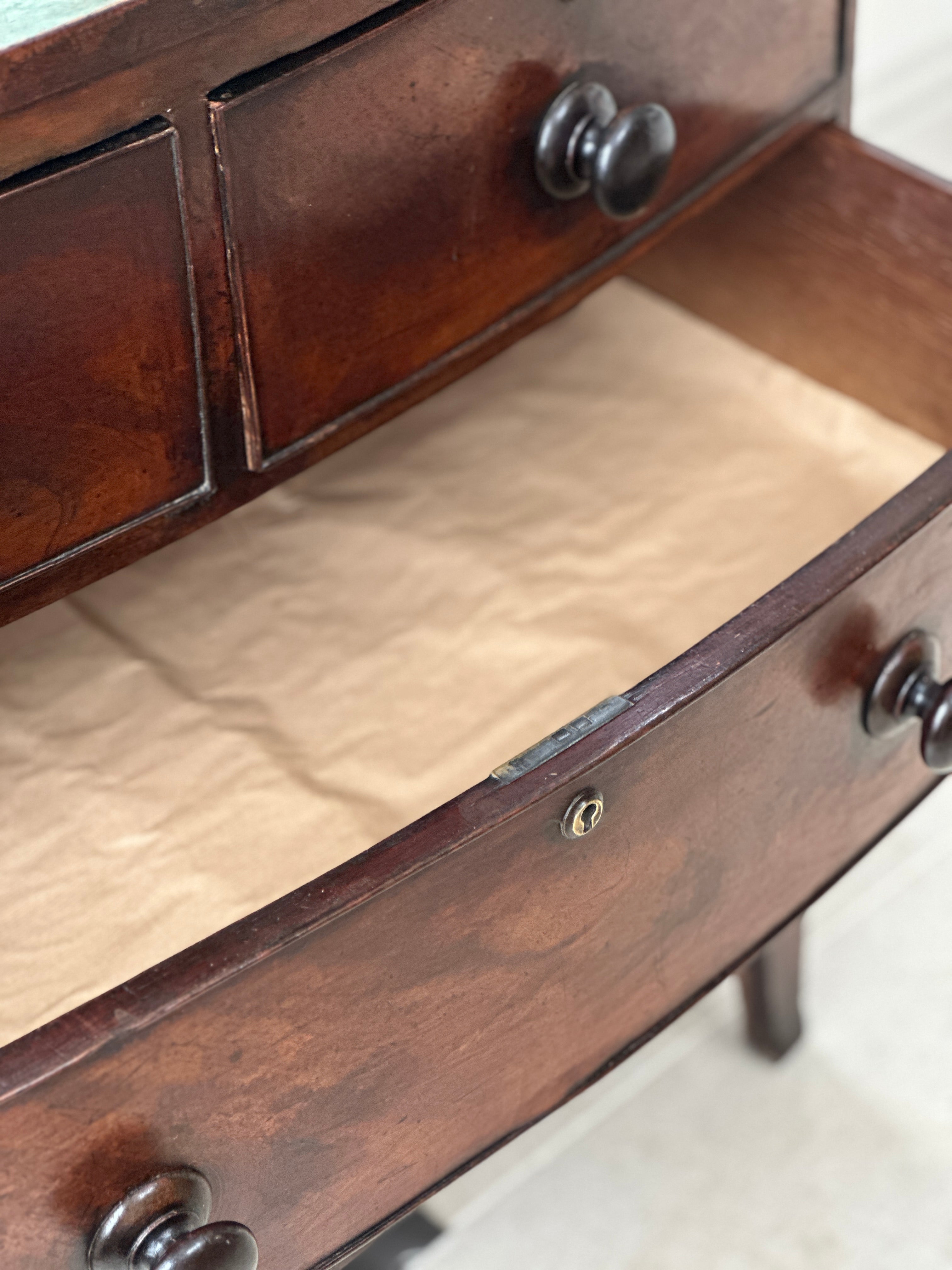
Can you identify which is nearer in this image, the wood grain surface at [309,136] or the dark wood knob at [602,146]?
the wood grain surface at [309,136]

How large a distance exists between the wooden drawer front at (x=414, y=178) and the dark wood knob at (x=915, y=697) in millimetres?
198

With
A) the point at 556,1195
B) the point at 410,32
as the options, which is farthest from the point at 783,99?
the point at 556,1195

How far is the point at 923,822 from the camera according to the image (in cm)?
93

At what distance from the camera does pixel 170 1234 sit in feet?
1.23

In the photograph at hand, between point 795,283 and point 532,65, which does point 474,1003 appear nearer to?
point 532,65

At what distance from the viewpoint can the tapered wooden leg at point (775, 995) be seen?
75 centimetres

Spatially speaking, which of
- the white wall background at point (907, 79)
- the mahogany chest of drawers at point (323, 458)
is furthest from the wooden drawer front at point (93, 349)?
the white wall background at point (907, 79)

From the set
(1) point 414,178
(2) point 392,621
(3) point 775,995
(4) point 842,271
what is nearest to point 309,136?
(1) point 414,178

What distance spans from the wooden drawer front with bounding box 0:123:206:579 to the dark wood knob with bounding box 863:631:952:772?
24 centimetres

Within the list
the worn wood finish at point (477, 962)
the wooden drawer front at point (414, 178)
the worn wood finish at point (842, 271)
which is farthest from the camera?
the worn wood finish at point (842, 271)

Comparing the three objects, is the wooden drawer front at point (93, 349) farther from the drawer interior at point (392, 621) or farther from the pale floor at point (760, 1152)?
the pale floor at point (760, 1152)

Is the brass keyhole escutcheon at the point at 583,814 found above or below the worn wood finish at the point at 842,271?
below

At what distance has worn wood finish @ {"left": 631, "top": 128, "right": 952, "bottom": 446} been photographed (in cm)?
67

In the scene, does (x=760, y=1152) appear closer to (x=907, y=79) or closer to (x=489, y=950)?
(x=489, y=950)
